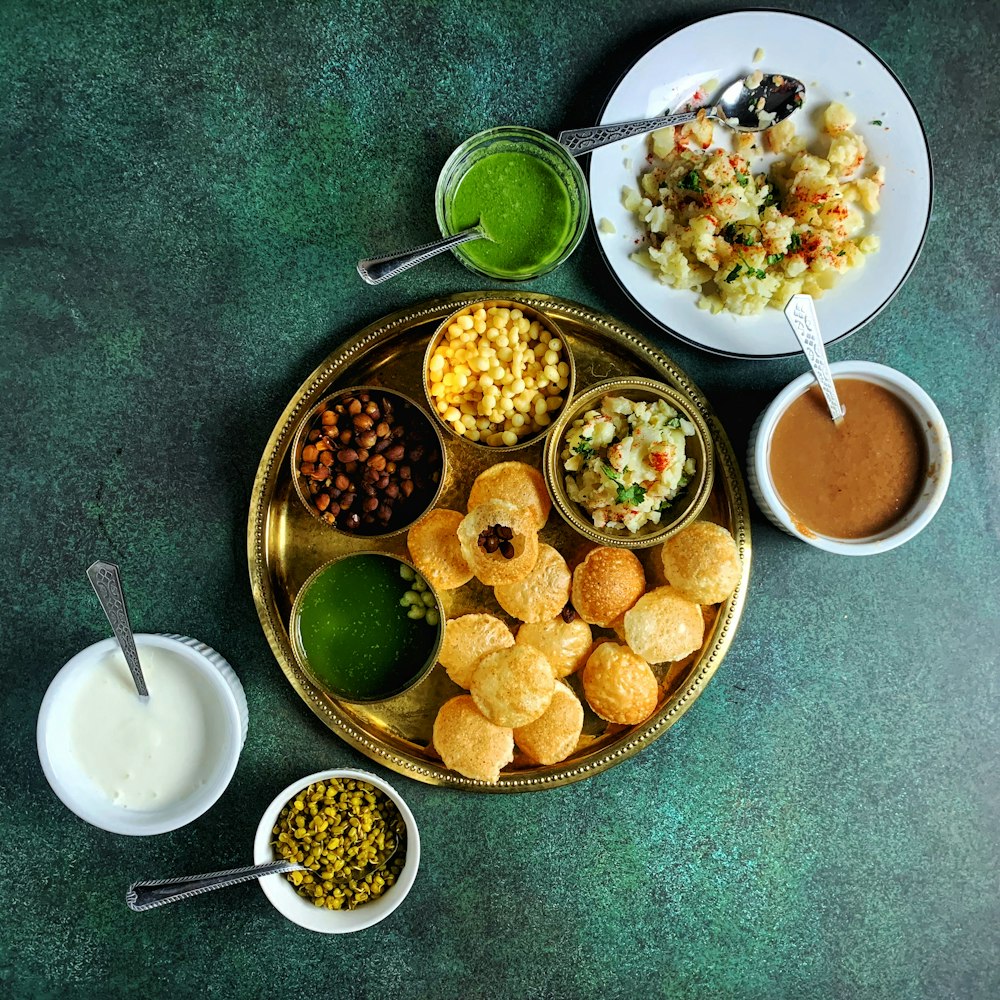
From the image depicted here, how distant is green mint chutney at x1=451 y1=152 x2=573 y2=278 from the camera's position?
2.24 metres

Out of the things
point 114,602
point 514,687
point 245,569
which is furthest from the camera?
point 245,569

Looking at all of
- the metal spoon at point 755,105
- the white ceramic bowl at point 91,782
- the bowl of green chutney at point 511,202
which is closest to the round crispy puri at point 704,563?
the bowl of green chutney at point 511,202

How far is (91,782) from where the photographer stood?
7.00ft

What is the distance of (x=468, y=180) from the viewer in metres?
2.26

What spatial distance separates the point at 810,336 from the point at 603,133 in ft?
2.48

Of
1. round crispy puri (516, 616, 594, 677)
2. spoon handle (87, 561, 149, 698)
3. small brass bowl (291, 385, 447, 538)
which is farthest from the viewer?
round crispy puri (516, 616, 594, 677)

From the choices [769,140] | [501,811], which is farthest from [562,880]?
[769,140]

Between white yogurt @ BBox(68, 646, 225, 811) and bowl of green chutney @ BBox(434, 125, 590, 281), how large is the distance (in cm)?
135

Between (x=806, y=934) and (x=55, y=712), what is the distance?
222 centimetres

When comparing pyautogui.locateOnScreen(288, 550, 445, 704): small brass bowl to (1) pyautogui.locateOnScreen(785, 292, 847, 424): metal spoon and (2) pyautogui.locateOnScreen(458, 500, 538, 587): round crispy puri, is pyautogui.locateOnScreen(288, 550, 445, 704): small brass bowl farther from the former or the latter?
(1) pyautogui.locateOnScreen(785, 292, 847, 424): metal spoon

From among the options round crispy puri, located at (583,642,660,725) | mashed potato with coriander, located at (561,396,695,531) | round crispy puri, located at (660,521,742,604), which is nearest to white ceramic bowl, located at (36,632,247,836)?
round crispy puri, located at (583,642,660,725)

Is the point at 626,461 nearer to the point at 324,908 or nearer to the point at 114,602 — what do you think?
the point at 114,602

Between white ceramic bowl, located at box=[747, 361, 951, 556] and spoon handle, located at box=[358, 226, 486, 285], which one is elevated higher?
spoon handle, located at box=[358, 226, 486, 285]

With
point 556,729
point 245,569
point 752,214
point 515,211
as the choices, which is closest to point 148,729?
point 245,569
